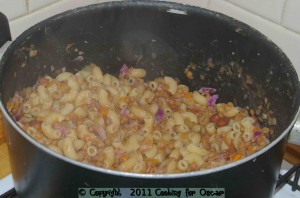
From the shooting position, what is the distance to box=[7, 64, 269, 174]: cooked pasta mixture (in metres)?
0.83

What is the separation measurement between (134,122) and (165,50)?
15 cm

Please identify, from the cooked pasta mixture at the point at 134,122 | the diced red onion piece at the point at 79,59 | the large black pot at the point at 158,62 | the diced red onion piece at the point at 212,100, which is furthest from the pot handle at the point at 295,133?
the diced red onion piece at the point at 79,59

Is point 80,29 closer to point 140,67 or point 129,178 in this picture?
point 140,67

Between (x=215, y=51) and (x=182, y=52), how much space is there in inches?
2.6

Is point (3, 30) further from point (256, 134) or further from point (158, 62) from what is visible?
point (256, 134)

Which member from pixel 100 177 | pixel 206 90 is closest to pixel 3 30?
pixel 100 177

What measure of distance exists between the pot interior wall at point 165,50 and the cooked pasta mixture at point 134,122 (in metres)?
0.02

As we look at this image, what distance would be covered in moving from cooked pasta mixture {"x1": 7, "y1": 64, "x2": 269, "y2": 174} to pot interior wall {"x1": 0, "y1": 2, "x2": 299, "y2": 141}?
0.02 metres

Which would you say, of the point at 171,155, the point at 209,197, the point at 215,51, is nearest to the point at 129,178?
the point at 209,197

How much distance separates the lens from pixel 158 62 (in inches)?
38.6

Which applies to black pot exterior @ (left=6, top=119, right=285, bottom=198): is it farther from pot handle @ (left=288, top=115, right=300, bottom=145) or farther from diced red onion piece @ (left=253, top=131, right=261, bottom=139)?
diced red onion piece @ (left=253, top=131, right=261, bottom=139)

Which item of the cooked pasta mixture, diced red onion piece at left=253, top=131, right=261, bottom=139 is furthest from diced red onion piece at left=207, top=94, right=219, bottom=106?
diced red onion piece at left=253, top=131, right=261, bottom=139

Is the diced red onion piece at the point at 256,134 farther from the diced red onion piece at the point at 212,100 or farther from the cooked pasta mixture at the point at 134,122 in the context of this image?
the diced red onion piece at the point at 212,100

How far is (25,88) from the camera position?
2.81ft
